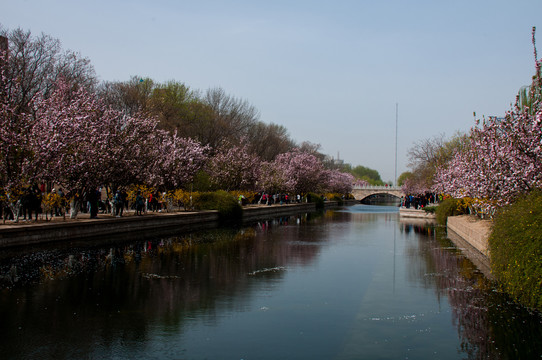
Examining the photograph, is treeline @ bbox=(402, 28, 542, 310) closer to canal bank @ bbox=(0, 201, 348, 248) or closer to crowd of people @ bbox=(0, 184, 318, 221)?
canal bank @ bbox=(0, 201, 348, 248)

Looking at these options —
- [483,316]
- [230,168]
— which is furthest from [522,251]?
[230,168]

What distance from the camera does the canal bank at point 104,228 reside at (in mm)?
19359

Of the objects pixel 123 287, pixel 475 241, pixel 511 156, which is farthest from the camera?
pixel 475 241

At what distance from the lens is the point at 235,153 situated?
4975 cm

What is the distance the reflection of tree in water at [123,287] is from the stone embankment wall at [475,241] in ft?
19.1

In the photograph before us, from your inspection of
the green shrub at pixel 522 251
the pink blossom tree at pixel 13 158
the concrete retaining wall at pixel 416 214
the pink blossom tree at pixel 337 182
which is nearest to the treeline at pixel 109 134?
the pink blossom tree at pixel 13 158

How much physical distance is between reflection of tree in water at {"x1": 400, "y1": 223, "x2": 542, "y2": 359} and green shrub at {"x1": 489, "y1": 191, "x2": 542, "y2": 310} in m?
0.49

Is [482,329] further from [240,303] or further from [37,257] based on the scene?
[37,257]

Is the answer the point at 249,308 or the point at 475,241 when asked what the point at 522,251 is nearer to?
the point at 249,308

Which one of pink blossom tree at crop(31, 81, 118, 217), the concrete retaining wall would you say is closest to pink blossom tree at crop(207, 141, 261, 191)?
the concrete retaining wall

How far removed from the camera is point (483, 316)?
10.6 m

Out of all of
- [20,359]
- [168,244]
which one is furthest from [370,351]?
[168,244]

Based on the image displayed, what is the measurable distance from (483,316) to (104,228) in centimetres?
1842

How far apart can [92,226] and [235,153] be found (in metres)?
26.8
